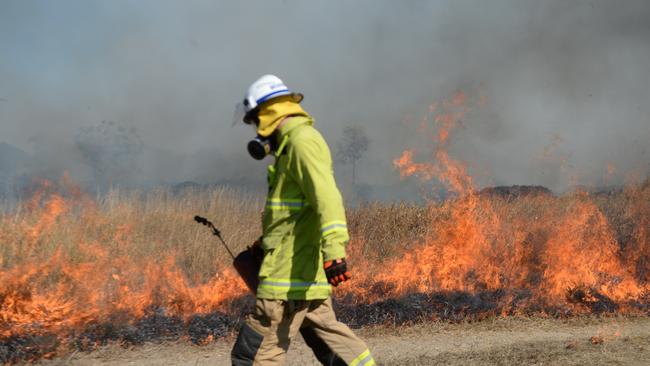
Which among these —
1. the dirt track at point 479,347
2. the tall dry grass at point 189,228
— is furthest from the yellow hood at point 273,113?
the tall dry grass at point 189,228

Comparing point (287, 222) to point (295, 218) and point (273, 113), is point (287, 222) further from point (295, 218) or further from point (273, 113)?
point (273, 113)

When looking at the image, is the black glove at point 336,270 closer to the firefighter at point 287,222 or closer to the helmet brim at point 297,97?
the firefighter at point 287,222

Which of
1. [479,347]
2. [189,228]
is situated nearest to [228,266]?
[189,228]

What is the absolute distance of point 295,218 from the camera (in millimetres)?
3104

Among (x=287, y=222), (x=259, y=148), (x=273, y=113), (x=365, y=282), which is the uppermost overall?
(x=273, y=113)

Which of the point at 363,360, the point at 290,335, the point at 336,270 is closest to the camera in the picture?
the point at 336,270

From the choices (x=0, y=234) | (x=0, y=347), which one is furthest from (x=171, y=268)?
(x=0, y=347)

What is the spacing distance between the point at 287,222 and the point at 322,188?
330 mm

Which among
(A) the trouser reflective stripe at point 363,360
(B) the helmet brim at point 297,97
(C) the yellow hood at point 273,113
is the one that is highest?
(B) the helmet brim at point 297,97

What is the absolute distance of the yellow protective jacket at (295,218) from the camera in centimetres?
297

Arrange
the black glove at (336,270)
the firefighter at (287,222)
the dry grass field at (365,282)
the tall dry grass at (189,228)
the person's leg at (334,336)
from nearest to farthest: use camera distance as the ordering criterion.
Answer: the black glove at (336,270), the firefighter at (287,222), the person's leg at (334,336), the dry grass field at (365,282), the tall dry grass at (189,228)

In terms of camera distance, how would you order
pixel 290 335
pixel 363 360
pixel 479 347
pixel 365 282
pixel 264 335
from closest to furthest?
pixel 264 335 → pixel 290 335 → pixel 363 360 → pixel 479 347 → pixel 365 282

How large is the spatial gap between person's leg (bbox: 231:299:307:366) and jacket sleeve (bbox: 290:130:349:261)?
441 mm

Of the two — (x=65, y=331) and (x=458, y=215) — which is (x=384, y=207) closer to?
(x=458, y=215)
